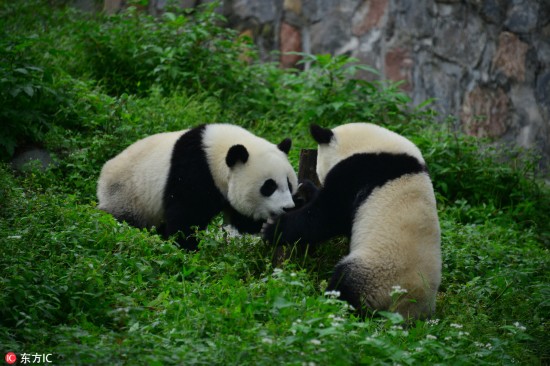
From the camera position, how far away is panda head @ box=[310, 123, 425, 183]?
15.8ft

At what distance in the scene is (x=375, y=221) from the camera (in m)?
4.53

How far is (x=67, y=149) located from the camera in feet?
23.1

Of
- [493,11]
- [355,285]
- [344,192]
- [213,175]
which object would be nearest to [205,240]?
[213,175]

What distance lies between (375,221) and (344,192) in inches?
13.7

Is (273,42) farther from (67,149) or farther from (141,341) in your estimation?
(141,341)

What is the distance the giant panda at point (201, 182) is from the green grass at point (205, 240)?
0.84 ft

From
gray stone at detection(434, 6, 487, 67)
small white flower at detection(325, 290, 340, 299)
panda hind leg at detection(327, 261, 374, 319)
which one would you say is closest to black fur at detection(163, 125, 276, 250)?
panda hind leg at detection(327, 261, 374, 319)

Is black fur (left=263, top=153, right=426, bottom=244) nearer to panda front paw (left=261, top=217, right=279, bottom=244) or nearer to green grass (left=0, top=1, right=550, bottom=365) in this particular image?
panda front paw (left=261, top=217, right=279, bottom=244)

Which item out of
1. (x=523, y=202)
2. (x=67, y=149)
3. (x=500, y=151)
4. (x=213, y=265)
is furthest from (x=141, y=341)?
(x=500, y=151)

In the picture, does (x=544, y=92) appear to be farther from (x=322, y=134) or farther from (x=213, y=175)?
(x=213, y=175)

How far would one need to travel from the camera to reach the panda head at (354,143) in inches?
189

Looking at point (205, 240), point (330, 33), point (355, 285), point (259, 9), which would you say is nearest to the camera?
point (355, 285)

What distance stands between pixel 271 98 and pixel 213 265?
4609 mm

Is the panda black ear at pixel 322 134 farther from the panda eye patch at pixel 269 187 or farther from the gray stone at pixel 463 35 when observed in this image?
the gray stone at pixel 463 35
